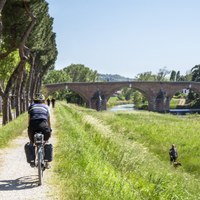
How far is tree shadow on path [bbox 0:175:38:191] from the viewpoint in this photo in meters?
8.09

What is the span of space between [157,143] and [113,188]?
16278 millimetres

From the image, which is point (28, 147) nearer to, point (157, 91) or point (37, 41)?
point (37, 41)

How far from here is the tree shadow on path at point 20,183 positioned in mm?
8086

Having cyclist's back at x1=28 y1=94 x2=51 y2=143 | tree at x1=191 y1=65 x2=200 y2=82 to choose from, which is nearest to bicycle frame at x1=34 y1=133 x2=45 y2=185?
cyclist's back at x1=28 y1=94 x2=51 y2=143

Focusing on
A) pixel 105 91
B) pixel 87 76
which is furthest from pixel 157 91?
pixel 87 76

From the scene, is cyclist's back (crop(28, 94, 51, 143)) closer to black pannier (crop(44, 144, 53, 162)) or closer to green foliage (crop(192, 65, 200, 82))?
black pannier (crop(44, 144, 53, 162))

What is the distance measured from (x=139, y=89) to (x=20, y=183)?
91.4 metres

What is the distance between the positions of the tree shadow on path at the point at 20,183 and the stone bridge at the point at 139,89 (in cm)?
8297

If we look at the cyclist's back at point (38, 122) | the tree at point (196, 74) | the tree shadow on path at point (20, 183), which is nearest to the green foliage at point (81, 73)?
the tree at point (196, 74)

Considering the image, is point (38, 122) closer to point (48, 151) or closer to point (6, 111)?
point (48, 151)

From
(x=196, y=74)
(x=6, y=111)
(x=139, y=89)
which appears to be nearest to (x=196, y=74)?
(x=196, y=74)

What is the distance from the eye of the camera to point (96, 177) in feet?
27.0

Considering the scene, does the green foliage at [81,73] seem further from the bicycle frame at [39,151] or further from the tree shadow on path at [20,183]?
the bicycle frame at [39,151]

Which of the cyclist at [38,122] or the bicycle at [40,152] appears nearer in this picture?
the bicycle at [40,152]
